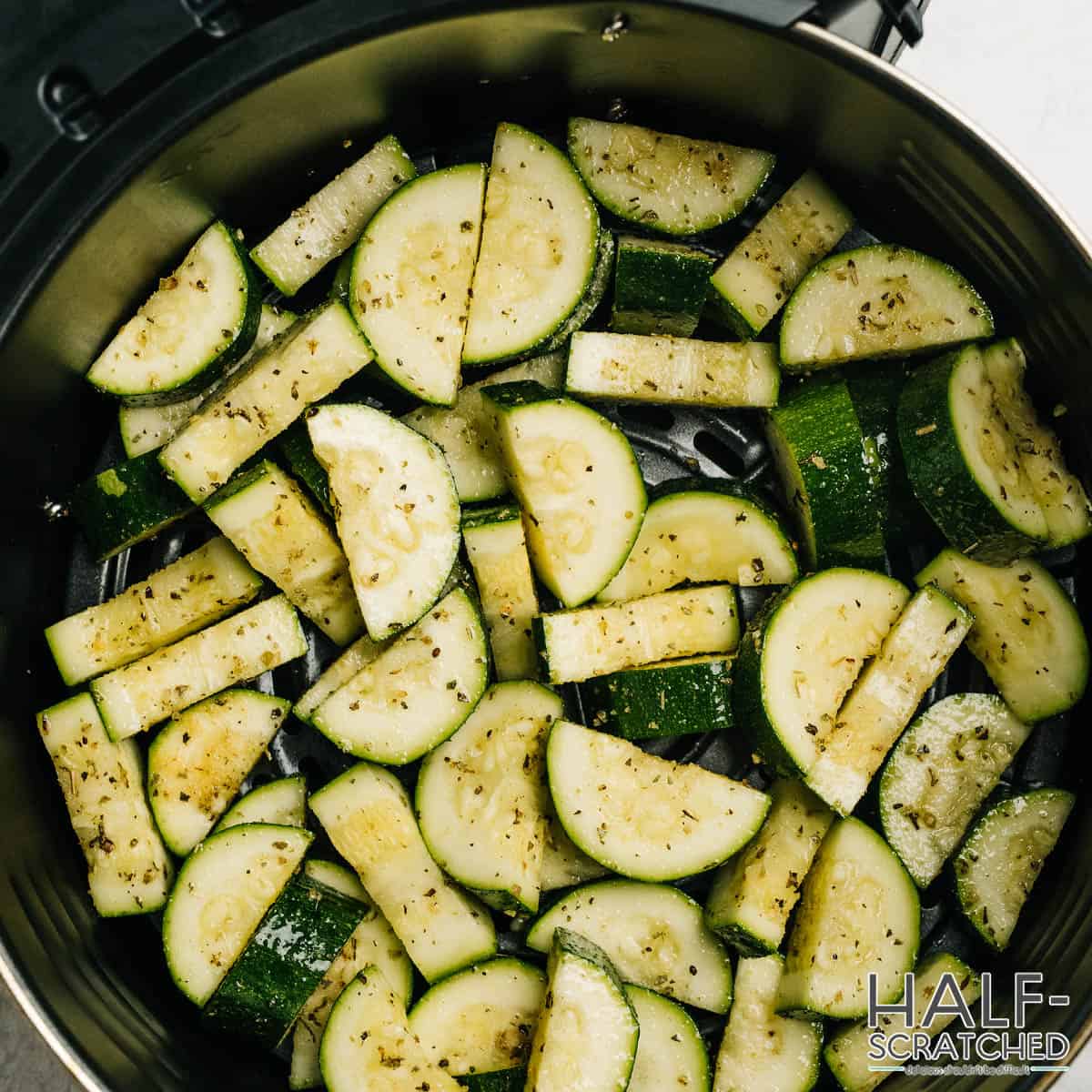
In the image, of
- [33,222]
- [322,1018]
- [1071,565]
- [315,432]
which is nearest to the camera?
[33,222]

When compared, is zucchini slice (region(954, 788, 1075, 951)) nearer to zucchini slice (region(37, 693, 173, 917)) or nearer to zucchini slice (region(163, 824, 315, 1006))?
zucchini slice (region(163, 824, 315, 1006))

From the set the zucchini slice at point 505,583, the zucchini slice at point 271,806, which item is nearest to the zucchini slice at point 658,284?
the zucchini slice at point 505,583

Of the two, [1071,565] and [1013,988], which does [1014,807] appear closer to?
[1013,988]

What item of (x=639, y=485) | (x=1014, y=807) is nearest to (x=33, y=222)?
(x=639, y=485)

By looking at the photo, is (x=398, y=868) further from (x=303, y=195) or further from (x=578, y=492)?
(x=303, y=195)

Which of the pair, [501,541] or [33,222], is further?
[501,541]

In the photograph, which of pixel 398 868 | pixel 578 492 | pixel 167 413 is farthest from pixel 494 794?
pixel 167 413

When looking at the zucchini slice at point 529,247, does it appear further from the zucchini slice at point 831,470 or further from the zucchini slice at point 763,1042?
the zucchini slice at point 763,1042
